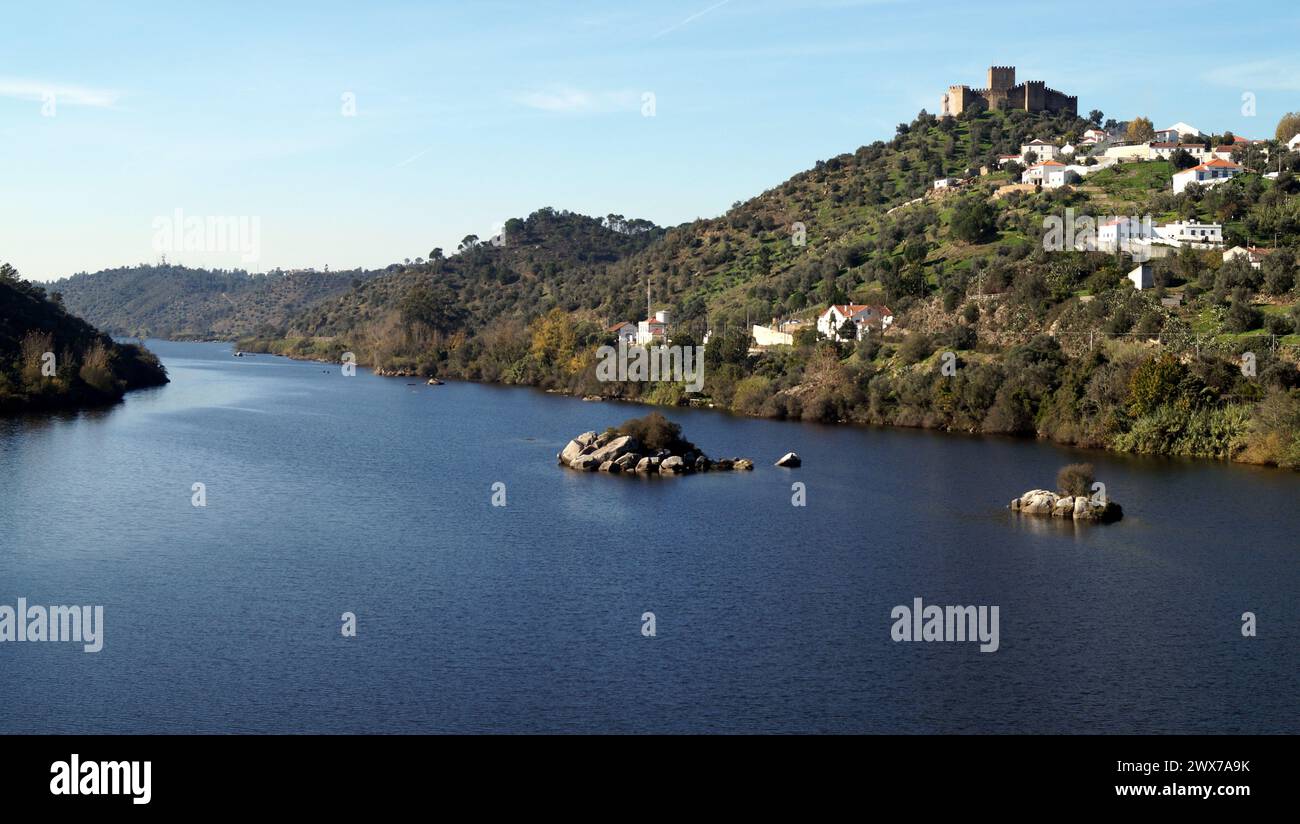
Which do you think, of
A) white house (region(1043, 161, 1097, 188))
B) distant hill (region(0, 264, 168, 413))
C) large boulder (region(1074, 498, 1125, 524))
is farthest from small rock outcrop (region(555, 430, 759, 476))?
white house (region(1043, 161, 1097, 188))

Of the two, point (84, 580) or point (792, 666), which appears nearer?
point (792, 666)

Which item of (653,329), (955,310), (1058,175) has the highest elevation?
(1058,175)

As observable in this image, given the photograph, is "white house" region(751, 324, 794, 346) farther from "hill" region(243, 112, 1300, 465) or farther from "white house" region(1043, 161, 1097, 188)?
"white house" region(1043, 161, 1097, 188)

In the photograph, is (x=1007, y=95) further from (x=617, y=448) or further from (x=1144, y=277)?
(x=617, y=448)

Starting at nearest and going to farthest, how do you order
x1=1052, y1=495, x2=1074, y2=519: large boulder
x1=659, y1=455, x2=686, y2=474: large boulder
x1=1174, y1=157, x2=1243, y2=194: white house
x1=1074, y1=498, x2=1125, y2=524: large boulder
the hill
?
x1=1074, y1=498, x2=1125, y2=524: large boulder
x1=1052, y1=495, x2=1074, y2=519: large boulder
x1=659, y1=455, x2=686, y2=474: large boulder
the hill
x1=1174, y1=157, x2=1243, y2=194: white house

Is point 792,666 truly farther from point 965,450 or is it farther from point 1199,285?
point 1199,285

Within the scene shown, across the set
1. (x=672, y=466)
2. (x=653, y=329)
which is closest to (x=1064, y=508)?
(x=672, y=466)
